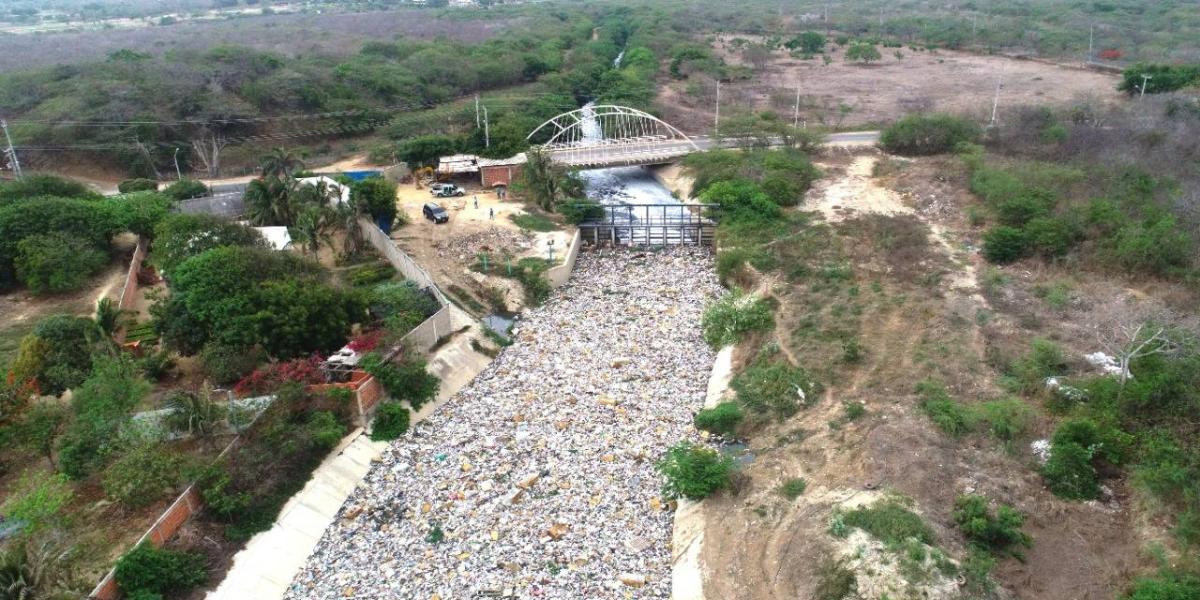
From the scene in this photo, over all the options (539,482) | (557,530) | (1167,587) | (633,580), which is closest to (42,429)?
(539,482)

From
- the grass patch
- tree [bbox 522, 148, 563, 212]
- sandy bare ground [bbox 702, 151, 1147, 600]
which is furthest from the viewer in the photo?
tree [bbox 522, 148, 563, 212]

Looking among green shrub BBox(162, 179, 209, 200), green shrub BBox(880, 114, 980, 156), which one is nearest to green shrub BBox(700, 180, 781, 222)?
green shrub BBox(880, 114, 980, 156)

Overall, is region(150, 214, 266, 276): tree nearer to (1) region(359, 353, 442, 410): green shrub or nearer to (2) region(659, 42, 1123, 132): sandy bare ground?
(1) region(359, 353, 442, 410): green shrub

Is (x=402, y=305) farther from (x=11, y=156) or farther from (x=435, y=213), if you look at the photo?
(x=11, y=156)

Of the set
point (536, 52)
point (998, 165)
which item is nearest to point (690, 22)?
point (536, 52)

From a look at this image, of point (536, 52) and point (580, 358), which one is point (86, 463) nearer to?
point (580, 358)

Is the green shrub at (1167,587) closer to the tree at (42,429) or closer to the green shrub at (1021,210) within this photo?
the green shrub at (1021,210)

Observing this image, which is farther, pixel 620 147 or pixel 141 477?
pixel 620 147

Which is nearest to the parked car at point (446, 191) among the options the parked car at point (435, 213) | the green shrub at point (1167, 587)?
the parked car at point (435, 213)
